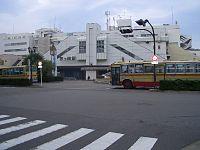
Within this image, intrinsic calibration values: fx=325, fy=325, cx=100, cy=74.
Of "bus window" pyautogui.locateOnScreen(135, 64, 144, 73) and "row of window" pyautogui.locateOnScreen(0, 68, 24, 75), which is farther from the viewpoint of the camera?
"row of window" pyautogui.locateOnScreen(0, 68, 24, 75)

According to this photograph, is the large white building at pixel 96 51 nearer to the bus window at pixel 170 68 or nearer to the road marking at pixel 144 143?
the bus window at pixel 170 68

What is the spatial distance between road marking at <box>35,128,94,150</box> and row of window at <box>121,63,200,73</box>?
2271 centimetres

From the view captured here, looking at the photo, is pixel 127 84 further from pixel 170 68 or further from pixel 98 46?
pixel 98 46

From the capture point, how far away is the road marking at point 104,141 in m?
7.81

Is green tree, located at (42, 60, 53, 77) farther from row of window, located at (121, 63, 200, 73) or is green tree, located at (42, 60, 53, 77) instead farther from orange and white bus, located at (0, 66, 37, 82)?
row of window, located at (121, 63, 200, 73)

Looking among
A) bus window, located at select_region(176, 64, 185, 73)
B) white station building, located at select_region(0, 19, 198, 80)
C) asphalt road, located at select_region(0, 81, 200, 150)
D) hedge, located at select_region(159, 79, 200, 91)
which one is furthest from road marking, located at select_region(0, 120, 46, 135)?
white station building, located at select_region(0, 19, 198, 80)

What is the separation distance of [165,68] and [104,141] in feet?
80.0

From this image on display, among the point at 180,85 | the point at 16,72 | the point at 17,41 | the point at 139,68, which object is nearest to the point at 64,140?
the point at 180,85

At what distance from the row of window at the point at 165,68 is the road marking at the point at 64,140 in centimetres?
2271

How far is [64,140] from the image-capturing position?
8.56 meters

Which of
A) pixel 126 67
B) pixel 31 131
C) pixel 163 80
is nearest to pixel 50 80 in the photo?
pixel 126 67

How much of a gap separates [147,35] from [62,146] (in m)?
109

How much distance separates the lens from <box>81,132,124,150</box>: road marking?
781cm

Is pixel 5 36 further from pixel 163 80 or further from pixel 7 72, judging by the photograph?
pixel 163 80
